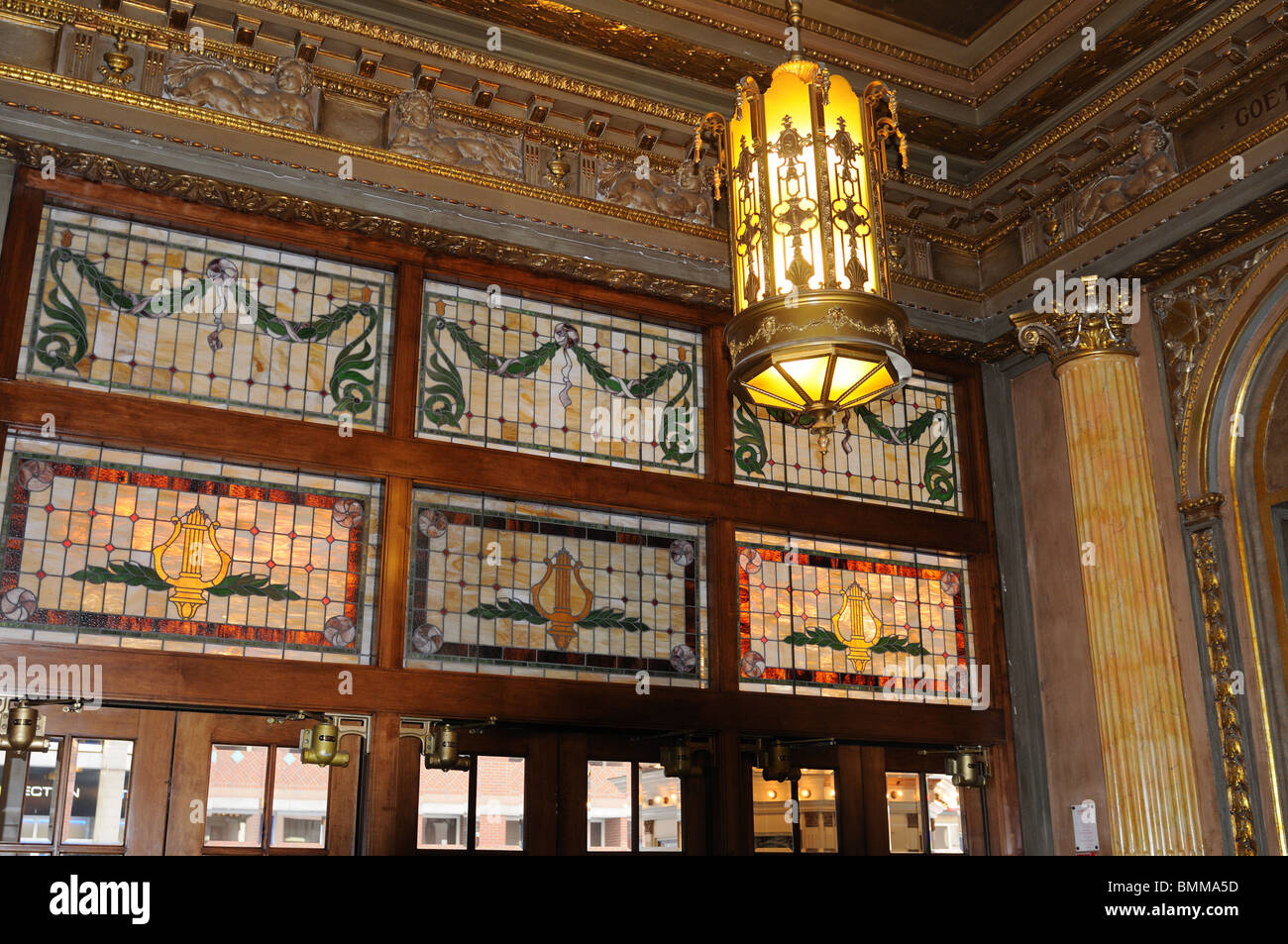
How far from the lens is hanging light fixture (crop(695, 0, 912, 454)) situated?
3.66 m

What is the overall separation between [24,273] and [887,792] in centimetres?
478

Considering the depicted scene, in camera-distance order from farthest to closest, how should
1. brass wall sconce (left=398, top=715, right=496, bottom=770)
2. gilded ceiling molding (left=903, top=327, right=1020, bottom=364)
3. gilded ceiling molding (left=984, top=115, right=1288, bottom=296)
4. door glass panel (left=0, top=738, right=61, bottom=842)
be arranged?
gilded ceiling molding (left=903, top=327, right=1020, bottom=364), gilded ceiling molding (left=984, top=115, right=1288, bottom=296), brass wall sconce (left=398, top=715, right=496, bottom=770), door glass panel (left=0, top=738, right=61, bottom=842)

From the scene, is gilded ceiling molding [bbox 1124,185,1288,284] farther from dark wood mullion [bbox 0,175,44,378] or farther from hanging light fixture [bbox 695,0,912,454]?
dark wood mullion [bbox 0,175,44,378]

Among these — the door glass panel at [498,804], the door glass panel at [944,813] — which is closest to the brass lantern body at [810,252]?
the door glass panel at [498,804]

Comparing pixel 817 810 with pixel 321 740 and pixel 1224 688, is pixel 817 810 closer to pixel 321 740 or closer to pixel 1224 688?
pixel 1224 688

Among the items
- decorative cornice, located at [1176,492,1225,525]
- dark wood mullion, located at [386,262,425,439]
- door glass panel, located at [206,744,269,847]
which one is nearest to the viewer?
door glass panel, located at [206,744,269,847]

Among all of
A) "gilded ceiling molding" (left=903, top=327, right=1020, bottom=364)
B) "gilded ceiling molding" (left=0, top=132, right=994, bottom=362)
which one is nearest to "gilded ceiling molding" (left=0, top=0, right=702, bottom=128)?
"gilded ceiling molding" (left=0, top=132, right=994, bottom=362)

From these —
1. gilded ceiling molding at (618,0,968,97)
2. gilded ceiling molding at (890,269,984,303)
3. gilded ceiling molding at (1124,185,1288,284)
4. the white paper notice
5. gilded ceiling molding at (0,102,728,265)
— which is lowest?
the white paper notice

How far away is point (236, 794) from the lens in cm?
490

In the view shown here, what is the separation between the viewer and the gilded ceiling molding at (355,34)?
502cm

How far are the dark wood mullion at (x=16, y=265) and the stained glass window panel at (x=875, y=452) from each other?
3.37 metres

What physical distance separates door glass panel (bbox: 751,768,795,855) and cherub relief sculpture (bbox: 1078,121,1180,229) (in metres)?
3.35

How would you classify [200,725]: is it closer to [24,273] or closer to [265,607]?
[265,607]

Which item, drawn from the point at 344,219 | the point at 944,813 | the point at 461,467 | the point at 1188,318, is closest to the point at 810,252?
the point at 461,467
